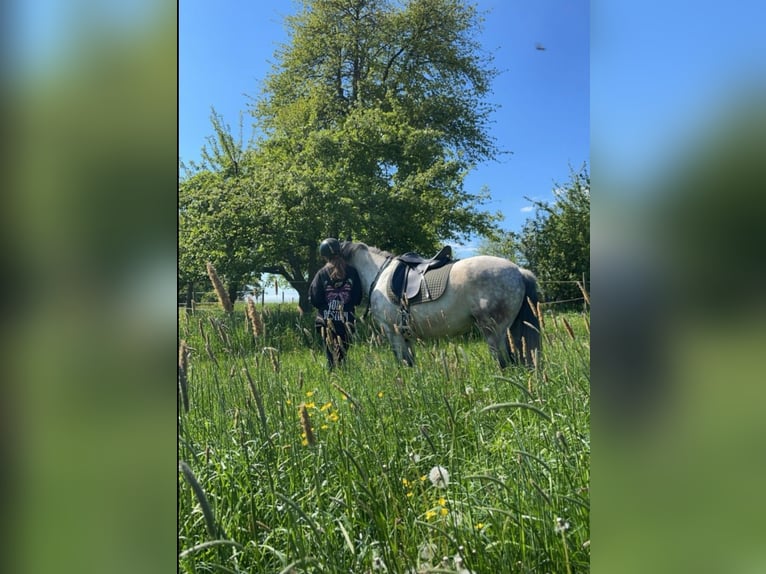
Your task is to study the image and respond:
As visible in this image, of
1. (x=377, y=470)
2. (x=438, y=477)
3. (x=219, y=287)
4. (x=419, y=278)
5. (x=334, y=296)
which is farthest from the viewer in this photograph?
(x=419, y=278)

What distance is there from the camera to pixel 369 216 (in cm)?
365

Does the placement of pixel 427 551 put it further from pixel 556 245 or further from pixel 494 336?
pixel 556 245

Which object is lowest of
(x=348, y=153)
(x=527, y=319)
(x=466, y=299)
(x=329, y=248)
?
(x=527, y=319)

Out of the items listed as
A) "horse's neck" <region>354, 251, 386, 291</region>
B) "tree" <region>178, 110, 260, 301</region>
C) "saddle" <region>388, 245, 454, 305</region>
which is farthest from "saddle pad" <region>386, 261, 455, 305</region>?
"tree" <region>178, 110, 260, 301</region>

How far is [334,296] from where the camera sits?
267 cm

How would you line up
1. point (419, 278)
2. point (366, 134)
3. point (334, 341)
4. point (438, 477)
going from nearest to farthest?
point (438, 477) < point (334, 341) < point (419, 278) < point (366, 134)

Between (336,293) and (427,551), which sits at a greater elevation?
(336,293)

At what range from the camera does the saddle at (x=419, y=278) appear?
289 centimetres

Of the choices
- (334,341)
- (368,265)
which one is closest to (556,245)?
(368,265)

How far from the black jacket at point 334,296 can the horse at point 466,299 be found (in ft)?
0.73

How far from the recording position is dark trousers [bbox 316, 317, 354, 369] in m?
1.99

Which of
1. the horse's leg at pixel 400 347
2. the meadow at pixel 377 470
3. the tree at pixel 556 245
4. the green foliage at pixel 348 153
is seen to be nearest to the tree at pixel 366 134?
the green foliage at pixel 348 153

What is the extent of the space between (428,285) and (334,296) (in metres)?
0.65

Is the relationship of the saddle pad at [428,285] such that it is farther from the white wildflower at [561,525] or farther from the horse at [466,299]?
the white wildflower at [561,525]
